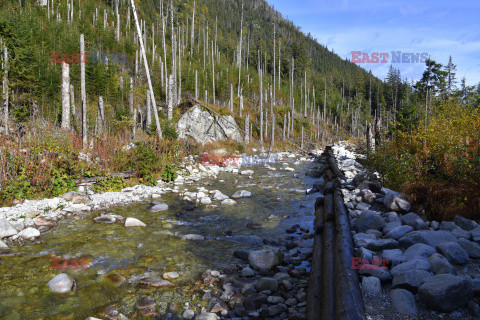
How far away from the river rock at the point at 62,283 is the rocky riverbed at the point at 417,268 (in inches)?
156

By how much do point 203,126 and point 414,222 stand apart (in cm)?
2123

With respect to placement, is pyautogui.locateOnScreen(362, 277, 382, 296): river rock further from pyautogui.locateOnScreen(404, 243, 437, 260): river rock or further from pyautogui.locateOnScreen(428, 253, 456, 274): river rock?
pyautogui.locateOnScreen(404, 243, 437, 260): river rock

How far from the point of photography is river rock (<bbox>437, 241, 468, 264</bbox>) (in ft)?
11.0

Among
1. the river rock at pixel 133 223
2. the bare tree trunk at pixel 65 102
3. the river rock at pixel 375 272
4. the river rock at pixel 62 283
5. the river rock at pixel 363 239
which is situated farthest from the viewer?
the bare tree trunk at pixel 65 102

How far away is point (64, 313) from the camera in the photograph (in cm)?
324

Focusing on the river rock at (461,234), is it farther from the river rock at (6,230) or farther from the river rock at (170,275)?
the river rock at (6,230)

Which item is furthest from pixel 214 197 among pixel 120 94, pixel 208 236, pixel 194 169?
pixel 120 94

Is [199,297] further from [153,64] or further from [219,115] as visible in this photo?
[153,64]

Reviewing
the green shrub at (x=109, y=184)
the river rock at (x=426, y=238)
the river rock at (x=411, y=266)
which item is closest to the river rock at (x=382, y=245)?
the river rock at (x=426, y=238)

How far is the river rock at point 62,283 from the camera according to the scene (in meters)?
3.68

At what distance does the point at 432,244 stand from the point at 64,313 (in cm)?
520

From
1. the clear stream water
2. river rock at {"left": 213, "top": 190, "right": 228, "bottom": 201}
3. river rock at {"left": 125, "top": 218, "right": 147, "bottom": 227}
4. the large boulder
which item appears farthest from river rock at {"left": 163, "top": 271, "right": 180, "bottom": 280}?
the large boulder

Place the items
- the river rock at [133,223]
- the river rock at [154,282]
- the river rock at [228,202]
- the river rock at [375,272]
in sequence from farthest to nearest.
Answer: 1. the river rock at [228,202]
2. the river rock at [133,223]
3. the river rock at [154,282]
4. the river rock at [375,272]

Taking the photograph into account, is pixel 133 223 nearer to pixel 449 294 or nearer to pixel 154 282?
pixel 154 282
